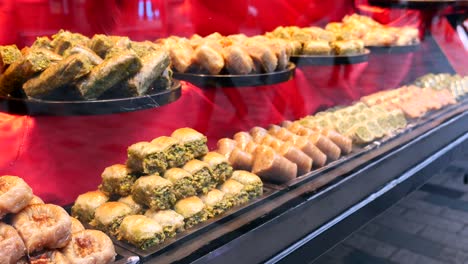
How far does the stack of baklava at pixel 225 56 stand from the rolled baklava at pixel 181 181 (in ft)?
A: 2.12

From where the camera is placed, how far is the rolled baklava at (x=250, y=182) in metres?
1.87

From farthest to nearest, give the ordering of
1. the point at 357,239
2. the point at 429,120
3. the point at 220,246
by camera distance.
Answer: the point at 429,120 → the point at 357,239 → the point at 220,246

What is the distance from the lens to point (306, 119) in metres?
2.71

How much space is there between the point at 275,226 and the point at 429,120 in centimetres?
171

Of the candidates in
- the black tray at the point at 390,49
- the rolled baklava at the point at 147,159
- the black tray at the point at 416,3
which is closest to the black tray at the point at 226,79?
the rolled baklava at the point at 147,159

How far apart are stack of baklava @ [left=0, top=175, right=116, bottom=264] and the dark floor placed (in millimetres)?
1370

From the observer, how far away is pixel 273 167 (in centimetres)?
198

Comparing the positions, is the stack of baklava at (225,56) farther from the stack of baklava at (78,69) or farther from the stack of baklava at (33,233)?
the stack of baklava at (33,233)

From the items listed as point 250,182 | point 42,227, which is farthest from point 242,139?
point 42,227

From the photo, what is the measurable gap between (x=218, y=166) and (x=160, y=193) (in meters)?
0.29

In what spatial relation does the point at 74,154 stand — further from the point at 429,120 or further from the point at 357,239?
the point at 429,120

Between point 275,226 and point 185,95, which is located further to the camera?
point 185,95

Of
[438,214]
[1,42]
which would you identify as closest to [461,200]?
[438,214]

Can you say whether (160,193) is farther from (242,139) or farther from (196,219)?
(242,139)
